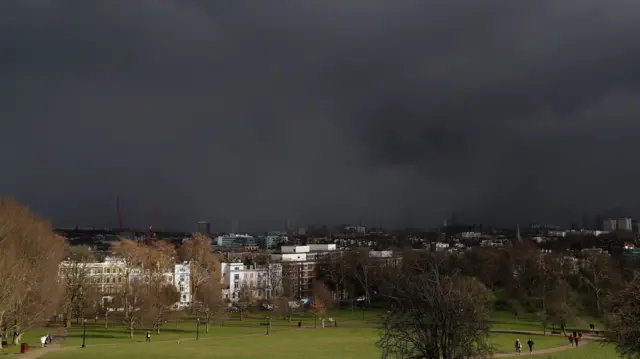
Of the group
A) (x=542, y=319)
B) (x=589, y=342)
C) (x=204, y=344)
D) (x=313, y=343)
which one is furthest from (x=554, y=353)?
(x=204, y=344)

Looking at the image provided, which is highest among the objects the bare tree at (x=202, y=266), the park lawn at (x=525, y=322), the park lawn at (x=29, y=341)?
the bare tree at (x=202, y=266)

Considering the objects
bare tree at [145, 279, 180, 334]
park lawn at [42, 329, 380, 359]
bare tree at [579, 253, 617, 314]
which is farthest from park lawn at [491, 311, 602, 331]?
bare tree at [145, 279, 180, 334]

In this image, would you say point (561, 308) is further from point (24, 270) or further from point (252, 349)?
point (24, 270)

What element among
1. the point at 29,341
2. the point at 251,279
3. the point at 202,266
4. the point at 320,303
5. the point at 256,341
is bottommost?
the point at 256,341

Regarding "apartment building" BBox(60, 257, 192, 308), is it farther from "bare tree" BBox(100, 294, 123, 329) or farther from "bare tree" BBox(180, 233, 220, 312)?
"bare tree" BBox(100, 294, 123, 329)

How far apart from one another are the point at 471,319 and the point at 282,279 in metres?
125

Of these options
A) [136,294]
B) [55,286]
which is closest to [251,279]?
[136,294]

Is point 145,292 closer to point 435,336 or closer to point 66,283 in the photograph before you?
point 66,283

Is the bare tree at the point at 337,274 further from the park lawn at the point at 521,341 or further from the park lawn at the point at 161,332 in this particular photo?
the park lawn at the point at 521,341

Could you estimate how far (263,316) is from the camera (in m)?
118

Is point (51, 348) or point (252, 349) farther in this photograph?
point (252, 349)

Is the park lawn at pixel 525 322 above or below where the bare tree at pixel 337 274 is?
below

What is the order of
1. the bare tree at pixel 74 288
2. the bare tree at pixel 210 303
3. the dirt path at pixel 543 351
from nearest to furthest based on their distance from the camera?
the dirt path at pixel 543 351, the bare tree at pixel 210 303, the bare tree at pixel 74 288

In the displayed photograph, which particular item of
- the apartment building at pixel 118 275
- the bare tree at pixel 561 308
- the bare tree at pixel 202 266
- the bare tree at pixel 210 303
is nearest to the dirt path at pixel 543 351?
the bare tree at pixel 561 308
